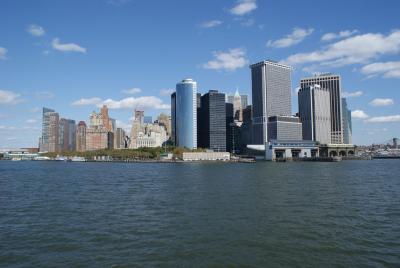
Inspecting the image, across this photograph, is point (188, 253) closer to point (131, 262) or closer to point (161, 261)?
point (161, 261)

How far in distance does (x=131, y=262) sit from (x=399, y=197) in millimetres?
34047

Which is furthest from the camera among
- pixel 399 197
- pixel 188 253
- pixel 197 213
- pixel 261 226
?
pixel 399 197

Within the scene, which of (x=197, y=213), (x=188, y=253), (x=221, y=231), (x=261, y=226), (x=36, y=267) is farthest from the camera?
(x=197, y=213)

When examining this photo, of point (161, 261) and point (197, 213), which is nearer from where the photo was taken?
point (161, 261)

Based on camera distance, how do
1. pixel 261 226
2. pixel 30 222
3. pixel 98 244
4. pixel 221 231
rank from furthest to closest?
pixel 30 222
pixel 261 226
pixel 221 231
pixel 98 244

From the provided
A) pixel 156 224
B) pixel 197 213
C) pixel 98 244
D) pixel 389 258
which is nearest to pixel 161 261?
pixel 98 244

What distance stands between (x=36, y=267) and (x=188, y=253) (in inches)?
288

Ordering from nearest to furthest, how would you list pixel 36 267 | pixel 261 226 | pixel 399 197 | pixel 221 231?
pixel 36 267 < pixel 221 231 < pixel 261 226 < pixel 399 197

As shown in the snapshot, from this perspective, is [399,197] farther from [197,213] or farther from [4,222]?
[4,222]

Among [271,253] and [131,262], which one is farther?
[271,253]

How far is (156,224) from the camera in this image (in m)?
27.8

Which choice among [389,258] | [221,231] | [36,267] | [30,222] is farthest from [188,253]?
[30,222]

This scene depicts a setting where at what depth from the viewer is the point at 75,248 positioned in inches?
846

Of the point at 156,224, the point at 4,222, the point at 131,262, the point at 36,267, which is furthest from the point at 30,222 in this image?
the point at 131,262
